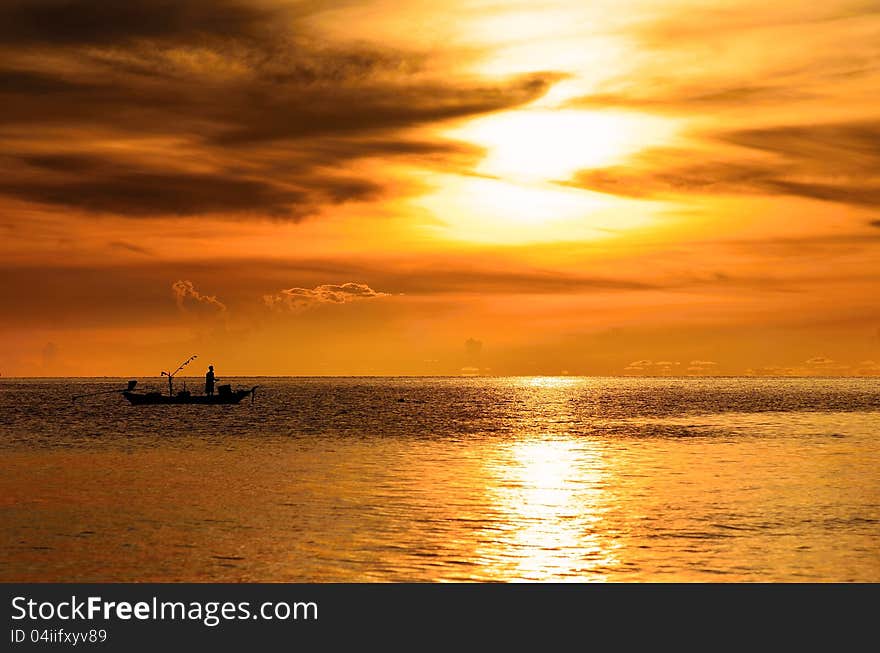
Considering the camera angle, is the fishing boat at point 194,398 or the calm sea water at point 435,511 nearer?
the calm sea water at point 435,511

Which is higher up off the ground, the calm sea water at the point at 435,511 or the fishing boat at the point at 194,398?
the fishing boat at the point at 194,398

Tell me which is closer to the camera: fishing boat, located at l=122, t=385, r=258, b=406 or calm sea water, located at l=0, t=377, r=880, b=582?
calm sea water, located at l=0, t=377, r=880, b=582

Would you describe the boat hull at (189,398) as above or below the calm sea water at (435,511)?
above

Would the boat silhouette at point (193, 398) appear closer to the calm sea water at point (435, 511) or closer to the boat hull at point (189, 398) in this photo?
the boat hull at point (189, 398)

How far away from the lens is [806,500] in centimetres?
4175

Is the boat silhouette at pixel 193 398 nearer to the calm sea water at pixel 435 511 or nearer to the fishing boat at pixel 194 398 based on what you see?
the fishing boat at pixel 194 398

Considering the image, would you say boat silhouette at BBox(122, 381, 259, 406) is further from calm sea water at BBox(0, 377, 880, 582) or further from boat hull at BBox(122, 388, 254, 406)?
calm sea water at BBox(0, 377, 880, 582)

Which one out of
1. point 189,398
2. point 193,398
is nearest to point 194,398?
point 193,398

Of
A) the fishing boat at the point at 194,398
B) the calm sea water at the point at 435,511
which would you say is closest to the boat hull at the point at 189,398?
the fishing boat at the point at 194,398

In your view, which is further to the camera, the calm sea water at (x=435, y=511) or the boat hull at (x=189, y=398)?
the boat hull at (x=189, y=398)

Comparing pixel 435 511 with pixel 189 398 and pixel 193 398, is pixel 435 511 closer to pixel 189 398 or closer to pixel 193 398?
pixel 189 398

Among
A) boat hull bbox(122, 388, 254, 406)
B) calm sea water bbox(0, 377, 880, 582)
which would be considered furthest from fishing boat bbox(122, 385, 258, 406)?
calm sea water bbox(0, 377, 880, 582)

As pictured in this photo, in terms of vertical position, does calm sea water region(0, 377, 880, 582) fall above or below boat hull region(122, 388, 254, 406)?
below

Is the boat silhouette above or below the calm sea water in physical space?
above
